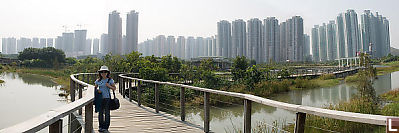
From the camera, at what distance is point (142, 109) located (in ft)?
18.6

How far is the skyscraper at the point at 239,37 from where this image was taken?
6362cm

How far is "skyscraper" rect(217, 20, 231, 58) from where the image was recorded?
6625 cm

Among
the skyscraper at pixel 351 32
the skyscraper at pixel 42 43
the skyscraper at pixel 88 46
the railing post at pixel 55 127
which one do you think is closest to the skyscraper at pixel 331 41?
the skyscraper at pixel 351 32

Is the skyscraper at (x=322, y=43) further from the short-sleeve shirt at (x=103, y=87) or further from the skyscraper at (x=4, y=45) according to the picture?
the skyscraper at (x=4, y=45)

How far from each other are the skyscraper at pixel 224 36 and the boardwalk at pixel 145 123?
205ft

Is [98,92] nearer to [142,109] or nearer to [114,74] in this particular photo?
[142,109]

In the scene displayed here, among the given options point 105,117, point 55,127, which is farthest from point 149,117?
point 55,127

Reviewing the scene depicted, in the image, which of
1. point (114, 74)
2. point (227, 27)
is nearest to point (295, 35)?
point (227, 27)

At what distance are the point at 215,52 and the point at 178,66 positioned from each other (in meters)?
59.1

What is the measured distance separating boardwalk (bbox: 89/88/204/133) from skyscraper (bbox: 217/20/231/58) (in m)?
62.3

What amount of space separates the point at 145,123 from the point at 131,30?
61.8 metres

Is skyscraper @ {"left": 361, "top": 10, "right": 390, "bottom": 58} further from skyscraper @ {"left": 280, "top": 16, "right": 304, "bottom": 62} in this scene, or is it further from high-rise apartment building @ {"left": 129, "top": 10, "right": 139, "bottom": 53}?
high-rise apartment building @ {"left": 129, "top": 10, "right": 139, "bottom": 53}

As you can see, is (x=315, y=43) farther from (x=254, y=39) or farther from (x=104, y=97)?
(x=104, y=97)

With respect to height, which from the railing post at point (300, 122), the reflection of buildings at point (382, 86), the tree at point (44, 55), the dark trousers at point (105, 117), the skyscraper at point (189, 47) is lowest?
the reflection of buildings at point (382, 86)
